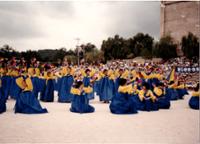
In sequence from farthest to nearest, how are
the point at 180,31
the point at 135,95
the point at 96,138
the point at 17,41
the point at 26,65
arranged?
1. the point at 180,31
2. the point at 26,65
3. the point at 135,95
4. the point at 17,41
5. the point at 96,138

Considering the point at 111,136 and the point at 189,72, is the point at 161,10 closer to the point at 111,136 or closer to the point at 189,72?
the point at 189,72

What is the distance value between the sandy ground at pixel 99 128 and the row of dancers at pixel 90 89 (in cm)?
53

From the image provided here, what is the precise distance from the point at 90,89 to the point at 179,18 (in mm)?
53082

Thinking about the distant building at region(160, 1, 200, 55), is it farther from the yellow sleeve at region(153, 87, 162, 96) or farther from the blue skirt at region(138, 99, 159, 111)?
the blue skirt at region(138, 99, 159, 111)

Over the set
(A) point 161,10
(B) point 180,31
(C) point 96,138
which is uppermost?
(A) point 161,10

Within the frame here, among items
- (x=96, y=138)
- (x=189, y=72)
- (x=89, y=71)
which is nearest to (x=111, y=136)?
(x=96, y=138)

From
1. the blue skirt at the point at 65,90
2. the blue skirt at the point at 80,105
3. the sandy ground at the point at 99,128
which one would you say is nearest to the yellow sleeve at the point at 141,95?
the sandy ground at the point at 99,128

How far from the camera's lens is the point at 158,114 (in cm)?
1075

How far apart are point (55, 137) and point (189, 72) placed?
904 inches

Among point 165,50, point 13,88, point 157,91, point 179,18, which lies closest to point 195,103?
point 157,91

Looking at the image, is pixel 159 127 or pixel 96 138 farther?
pixel 159 127

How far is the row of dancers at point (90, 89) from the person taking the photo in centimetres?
1064

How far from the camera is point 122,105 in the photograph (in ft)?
34.9

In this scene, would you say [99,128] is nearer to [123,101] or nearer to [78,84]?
[123,101]
